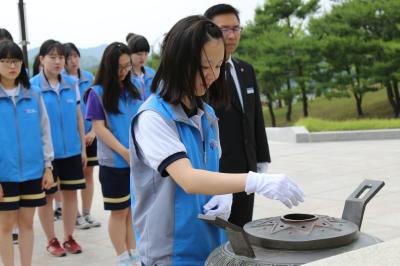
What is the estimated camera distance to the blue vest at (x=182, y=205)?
2.17 m

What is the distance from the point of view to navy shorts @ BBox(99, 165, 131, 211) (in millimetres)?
4461

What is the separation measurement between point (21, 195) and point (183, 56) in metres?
2.62

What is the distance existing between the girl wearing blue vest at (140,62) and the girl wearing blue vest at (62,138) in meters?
0.66

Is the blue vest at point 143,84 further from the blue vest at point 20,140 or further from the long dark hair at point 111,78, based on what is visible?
the blue vest at point 20,140

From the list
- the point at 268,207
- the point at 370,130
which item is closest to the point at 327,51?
the point at 370,130

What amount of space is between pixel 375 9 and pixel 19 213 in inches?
655

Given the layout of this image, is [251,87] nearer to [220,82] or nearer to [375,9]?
[220,82]

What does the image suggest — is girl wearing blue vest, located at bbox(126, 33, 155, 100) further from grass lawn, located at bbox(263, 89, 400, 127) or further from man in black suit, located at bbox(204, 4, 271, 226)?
Result: grass lawn, located at bbox(263, 89, 400, 127)

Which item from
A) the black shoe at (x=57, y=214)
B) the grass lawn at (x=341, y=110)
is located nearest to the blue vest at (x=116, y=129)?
the black shoe at (x=57, y=214)

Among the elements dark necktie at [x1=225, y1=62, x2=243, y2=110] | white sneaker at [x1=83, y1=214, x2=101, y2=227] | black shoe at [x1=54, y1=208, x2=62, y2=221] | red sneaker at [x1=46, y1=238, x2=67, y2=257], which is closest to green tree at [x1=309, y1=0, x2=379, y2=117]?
black shoe at [x1=54, y1=208, x2=62, y2=221]

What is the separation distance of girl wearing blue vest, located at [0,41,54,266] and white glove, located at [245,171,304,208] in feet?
8.68

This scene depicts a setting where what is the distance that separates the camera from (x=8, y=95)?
434 centimetres

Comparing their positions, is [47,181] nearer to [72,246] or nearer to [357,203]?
[72,246]

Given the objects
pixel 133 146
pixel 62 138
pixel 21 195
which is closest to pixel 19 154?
pixel 21 195
